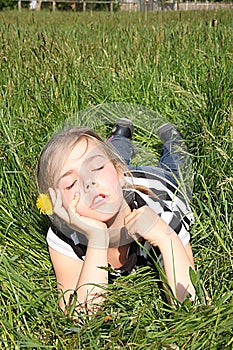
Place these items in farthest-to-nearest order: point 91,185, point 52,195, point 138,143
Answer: point 138,143 → point 52,195 → point 91,185

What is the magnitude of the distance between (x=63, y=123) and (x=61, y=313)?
1.03m

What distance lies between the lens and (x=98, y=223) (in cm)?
154

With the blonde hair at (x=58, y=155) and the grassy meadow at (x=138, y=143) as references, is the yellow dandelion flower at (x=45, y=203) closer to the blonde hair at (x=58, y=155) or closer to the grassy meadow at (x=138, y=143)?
the blonde hair at (x=58, y=155)

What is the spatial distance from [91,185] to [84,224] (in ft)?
0.38

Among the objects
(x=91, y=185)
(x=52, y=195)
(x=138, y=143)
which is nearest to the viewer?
(x=91, y=185)

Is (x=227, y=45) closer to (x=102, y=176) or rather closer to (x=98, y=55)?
(x=98, y=55)

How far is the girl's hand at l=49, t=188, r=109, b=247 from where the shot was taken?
1532 mm

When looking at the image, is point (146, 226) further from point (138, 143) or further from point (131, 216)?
point (138, 143)

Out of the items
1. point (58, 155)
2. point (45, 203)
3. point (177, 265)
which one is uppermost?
point (58, 155)

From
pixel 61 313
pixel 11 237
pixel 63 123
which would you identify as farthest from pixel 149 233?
pixel 63 123

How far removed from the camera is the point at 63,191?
1554 millimetres

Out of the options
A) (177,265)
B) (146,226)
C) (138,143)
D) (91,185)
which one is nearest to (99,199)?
(91,185)

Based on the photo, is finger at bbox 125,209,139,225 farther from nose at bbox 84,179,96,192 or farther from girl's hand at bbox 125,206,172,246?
nose at bbox 84,179,96,192

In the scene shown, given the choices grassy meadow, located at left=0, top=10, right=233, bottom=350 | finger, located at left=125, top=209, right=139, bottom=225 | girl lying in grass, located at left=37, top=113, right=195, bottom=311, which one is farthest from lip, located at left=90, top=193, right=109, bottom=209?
grassy meadow, located at left=0, top=10, right=233, bottom=350
